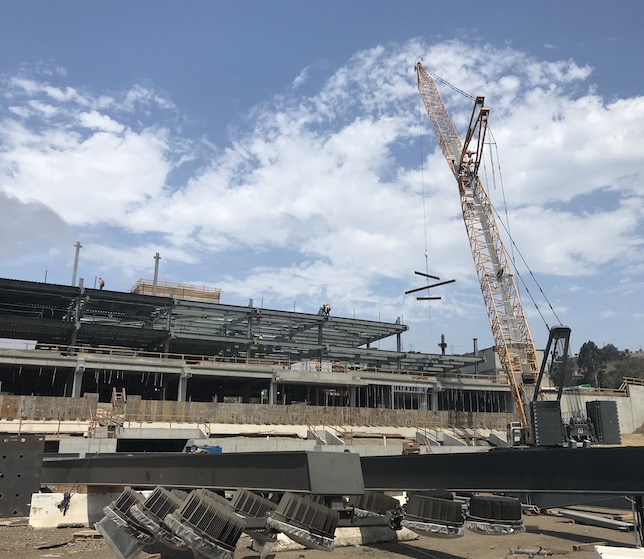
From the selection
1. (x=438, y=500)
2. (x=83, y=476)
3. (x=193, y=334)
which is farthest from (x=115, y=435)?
(x=438, y=500)

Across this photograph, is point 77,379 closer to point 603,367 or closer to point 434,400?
point 434,400

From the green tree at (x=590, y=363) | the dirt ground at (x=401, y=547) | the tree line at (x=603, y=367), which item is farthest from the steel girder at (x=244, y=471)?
the green tree at (x=590, y=363)

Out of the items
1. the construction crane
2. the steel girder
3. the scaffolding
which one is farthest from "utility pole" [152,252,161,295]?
the steel girder

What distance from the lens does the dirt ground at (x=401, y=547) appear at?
1016 cm

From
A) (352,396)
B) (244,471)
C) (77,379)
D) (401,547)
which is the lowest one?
(401,547)

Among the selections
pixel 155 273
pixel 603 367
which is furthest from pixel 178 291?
pixel 603 367

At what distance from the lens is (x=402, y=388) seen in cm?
6088

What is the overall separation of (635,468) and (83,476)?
10.4 m

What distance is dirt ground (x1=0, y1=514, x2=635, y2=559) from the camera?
1016 centimetres

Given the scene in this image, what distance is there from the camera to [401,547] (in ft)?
36.1

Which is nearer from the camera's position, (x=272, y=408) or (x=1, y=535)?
(x=1, y=535)

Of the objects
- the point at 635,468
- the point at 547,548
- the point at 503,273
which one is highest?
the point at 503,273

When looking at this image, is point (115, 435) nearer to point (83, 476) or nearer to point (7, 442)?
point (7, 442)

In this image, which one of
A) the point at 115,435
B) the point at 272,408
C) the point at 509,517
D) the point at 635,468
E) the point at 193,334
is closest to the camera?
the point at 635,468
